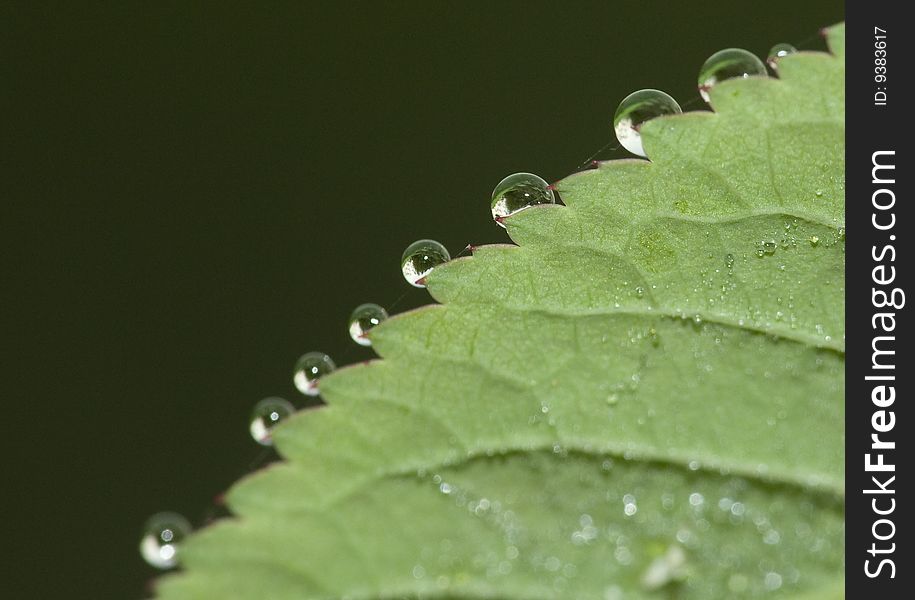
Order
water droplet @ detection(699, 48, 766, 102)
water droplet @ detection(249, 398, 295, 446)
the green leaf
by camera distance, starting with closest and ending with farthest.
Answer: the green leaf, water droplet @ detection(249, 398, 295, 446), water droplet @ detection(699, 48, 766, 102)

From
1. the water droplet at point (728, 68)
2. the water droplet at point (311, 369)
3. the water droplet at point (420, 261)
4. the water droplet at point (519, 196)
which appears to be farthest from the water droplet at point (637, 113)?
the water droplet at point (311, 369)

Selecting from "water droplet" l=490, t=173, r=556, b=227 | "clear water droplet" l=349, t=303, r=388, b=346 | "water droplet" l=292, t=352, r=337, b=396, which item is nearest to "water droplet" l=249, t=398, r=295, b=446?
"water droplet" l=292, t=352, r=337, b=396

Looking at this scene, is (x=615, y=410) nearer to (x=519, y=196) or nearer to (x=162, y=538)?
(x=519, y=196)

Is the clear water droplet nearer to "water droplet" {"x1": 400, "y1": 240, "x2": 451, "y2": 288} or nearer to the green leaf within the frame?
"water droplet" {"x1": 400, "y1": 240, "x2": 451, "y2": 288}

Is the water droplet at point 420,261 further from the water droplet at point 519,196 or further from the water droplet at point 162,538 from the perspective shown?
the water droplet at point 162,538
